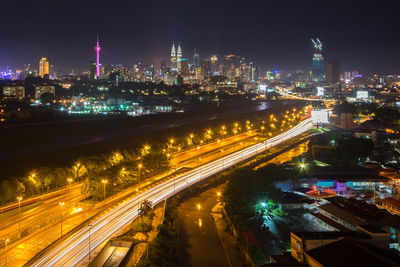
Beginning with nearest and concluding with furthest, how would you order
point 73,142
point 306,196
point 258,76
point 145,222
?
1. point 145,222
2. point 306,196
3. point 73,142
4. point 258,76

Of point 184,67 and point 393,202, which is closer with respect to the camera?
point 393,202

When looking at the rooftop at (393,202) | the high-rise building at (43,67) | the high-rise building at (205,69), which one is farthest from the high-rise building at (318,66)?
the rooftop at (393,202)

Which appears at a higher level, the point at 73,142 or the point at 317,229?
the point at 73,142

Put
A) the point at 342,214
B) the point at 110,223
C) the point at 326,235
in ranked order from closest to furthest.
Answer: the point at 326,235 → the point at 110,223 → the point at 342,214

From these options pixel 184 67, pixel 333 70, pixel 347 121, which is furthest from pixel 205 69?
pixel 347 121

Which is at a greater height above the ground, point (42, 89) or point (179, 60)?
point (179, 60)

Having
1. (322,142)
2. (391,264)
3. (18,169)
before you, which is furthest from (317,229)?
(322,142)

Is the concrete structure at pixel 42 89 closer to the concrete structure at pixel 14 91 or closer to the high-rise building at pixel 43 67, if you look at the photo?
the concrete structure at pixel 14 91

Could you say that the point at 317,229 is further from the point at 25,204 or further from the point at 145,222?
the point at 25,204

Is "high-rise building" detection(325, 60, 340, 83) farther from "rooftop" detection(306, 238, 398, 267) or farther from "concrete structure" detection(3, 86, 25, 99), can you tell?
"rooftop" detection(306, 238, 398, 267)

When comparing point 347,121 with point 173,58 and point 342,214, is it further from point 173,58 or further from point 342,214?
point 173,58
